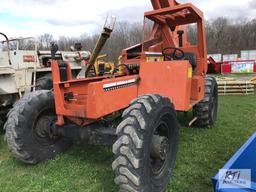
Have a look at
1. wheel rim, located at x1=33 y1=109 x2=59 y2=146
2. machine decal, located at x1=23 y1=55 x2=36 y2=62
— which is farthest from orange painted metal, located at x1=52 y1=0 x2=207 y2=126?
machine decal, located at x1=23 y1=55 x2=36 y2=62

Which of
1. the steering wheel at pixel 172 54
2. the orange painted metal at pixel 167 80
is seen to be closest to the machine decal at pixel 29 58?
the steering wheel at pixel 172 54

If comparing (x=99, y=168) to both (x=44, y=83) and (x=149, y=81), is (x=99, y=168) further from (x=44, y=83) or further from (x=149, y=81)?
(x=44, y=83)

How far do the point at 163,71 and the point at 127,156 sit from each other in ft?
5.48

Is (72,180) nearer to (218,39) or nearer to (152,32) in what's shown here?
(152,32)

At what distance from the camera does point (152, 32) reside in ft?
17.8

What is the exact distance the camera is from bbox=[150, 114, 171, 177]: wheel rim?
3.26m

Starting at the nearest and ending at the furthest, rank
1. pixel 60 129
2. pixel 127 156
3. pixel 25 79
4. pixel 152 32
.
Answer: pixel 127 156
pixel 60 129
pixel 152 32
pixel 25 79

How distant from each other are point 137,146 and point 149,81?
1.48 m

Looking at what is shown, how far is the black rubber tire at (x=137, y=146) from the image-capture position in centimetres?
287

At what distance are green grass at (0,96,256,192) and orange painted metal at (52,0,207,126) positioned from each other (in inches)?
30.6

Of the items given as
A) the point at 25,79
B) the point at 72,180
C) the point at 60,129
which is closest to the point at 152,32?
the point at 60,129

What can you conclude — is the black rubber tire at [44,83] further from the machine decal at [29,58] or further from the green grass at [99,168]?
the green grass at [99,168]

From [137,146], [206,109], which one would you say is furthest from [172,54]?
[137,146]

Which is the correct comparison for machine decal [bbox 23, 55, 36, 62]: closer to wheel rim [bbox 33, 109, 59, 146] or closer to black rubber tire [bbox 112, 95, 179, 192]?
wheel rim [bbox 33, 109, 59, 146]
